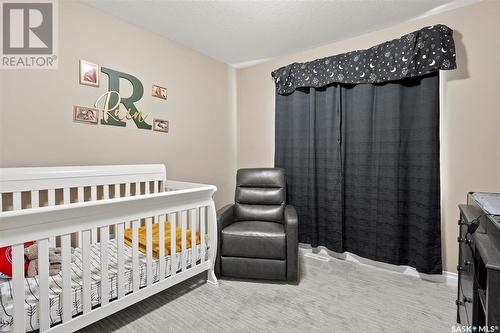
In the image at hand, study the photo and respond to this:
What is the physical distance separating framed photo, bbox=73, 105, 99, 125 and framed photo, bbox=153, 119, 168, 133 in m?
0.52

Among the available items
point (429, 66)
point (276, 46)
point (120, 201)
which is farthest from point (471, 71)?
point (120, 201)

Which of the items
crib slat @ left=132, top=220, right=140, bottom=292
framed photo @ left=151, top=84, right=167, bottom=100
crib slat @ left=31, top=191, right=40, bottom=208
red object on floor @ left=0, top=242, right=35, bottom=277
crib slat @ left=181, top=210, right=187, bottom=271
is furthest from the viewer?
framed photo @ left=151, top=84, right=167, bottom=100

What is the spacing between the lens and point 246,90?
3271 mm

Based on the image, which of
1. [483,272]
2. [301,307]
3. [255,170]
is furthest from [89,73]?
[483,272]

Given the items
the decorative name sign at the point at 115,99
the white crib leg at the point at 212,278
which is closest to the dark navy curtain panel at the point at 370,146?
the white crib leg at the point at 212,278

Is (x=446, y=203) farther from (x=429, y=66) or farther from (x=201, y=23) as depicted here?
(x=201, y=23)

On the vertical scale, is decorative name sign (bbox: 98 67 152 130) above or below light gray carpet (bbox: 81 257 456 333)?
above

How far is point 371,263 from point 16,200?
2892 mm

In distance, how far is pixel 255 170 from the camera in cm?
273

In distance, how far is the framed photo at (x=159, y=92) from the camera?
242cm

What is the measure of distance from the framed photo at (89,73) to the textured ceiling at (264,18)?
48 cm

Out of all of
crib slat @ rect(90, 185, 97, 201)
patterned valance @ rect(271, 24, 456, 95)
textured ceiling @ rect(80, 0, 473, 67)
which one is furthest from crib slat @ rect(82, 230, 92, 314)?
patterned valance @ rect(271, 24, 456, 95)

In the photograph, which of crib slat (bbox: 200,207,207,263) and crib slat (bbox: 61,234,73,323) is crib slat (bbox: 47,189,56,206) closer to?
crib slat (bbox: 61,234,73,323)

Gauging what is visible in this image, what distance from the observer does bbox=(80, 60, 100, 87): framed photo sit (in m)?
1.95
